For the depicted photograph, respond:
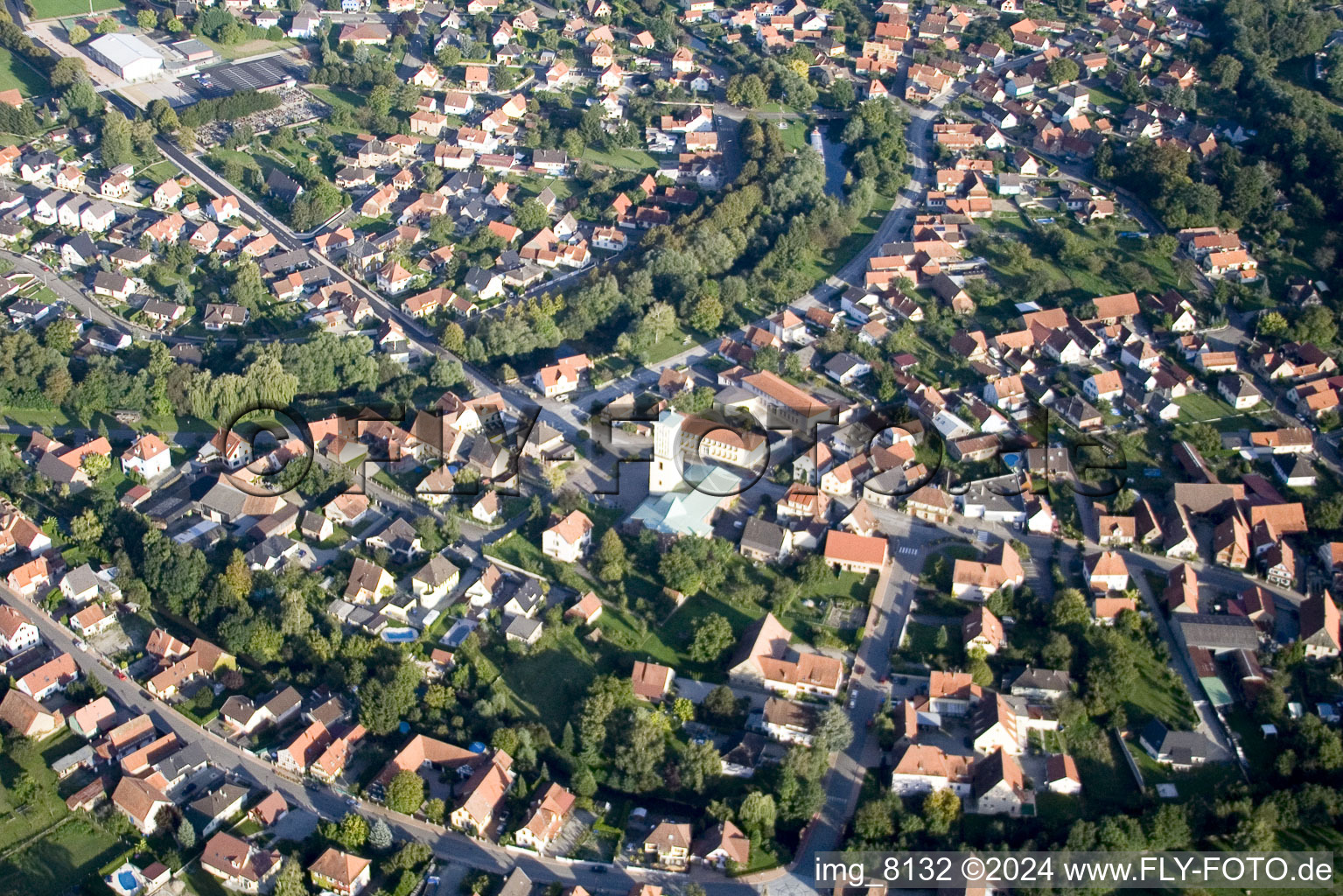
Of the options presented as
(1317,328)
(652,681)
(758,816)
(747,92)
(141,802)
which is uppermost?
(1317,328)

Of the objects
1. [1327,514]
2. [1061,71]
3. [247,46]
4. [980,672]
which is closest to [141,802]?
[980,672]

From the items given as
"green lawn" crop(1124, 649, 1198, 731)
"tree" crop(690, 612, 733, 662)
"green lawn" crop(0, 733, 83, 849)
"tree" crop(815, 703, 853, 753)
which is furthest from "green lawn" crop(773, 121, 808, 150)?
"green lawn" crop(0, 733, 83, 849)

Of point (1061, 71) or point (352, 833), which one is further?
point (1061, 71)

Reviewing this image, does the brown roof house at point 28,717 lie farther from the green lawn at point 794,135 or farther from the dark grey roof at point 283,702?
the green lawn at point 794,135

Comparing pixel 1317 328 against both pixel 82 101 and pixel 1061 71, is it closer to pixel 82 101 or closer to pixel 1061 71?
pixel 1061 71

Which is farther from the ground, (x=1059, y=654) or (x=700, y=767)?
(x=1059, y=654)

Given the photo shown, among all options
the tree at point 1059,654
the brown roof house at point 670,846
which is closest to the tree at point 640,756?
the brown roof house at point 670,846

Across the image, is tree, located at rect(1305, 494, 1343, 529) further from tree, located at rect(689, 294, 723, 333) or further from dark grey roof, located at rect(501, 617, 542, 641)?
dark grey roof, located at rect(501, 617, 542, 641)
